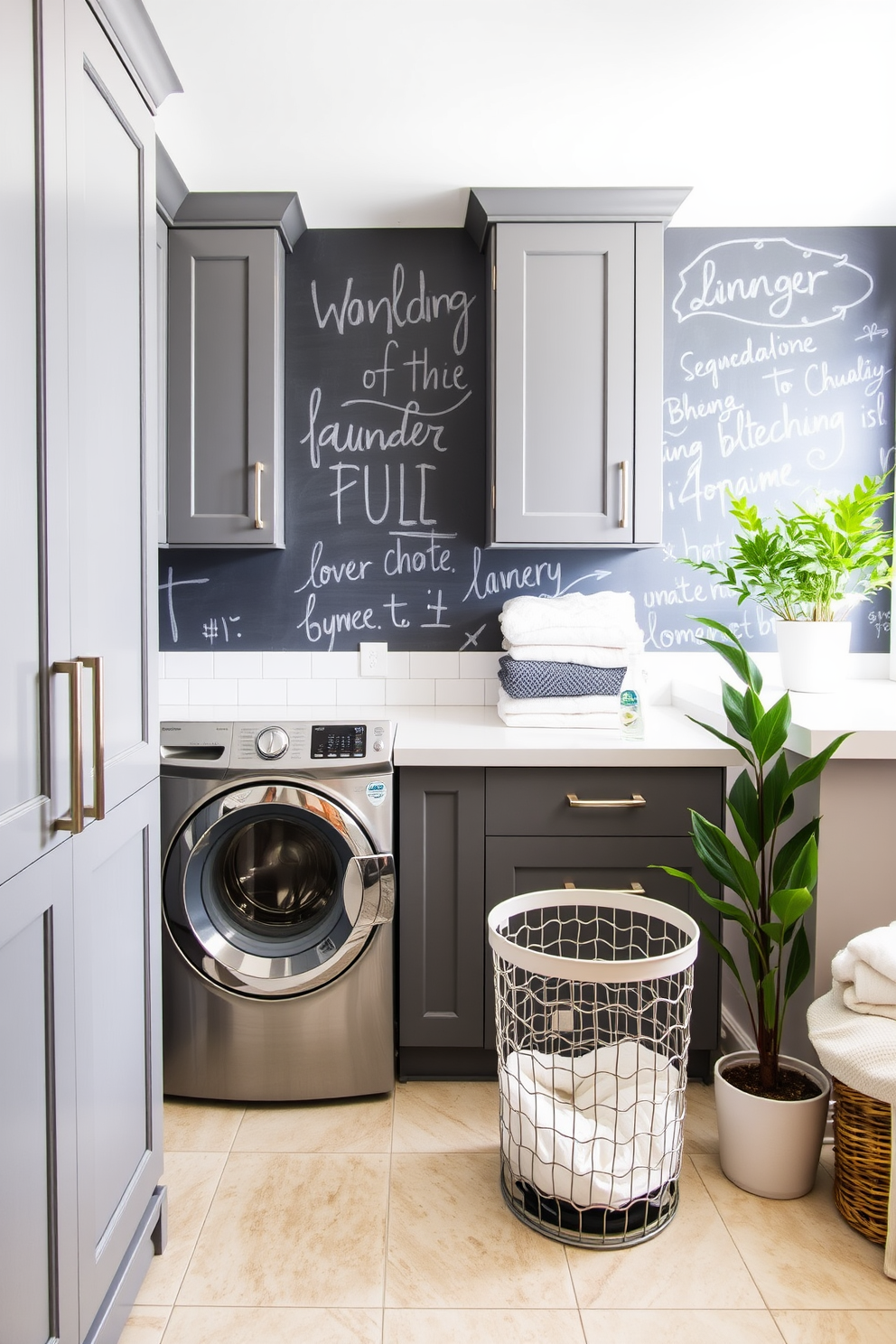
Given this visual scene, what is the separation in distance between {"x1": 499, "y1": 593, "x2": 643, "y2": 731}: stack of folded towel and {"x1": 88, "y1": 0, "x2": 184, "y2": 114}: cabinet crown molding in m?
1.48

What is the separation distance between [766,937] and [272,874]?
1.14m

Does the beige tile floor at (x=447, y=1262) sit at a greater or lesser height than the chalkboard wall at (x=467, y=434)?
lesser

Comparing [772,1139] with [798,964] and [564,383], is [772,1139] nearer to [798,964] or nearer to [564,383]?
[798,964]

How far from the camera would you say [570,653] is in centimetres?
244

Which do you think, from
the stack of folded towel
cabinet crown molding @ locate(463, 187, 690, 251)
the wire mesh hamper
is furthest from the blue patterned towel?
cabinet crown molding @ locate(463, 187, 690, 251)

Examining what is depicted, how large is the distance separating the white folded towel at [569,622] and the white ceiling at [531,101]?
117 cm

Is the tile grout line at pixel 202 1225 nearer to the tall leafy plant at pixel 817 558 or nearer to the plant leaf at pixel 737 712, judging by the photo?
the plant leaf at pixel 737 712

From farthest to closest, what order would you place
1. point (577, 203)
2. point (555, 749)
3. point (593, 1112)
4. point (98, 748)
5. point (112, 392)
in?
point (577, 203) → point (555, 749) → point (593, 1112) → point (112, 392) → point (98, 748)

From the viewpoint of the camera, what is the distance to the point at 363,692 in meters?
2.79

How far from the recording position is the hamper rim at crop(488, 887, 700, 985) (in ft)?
5.24

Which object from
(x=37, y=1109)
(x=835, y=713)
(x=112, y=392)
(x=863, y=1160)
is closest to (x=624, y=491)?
(x=835, y=713)

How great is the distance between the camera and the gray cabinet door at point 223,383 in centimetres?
246

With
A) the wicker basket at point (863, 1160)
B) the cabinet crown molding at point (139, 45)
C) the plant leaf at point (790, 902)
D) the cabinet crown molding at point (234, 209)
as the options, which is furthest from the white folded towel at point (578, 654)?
the cabinet crown molding at point (139, 45)

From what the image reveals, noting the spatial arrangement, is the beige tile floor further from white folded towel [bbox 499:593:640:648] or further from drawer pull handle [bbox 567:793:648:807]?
white folded towel [bbox 499:593:640:648]
